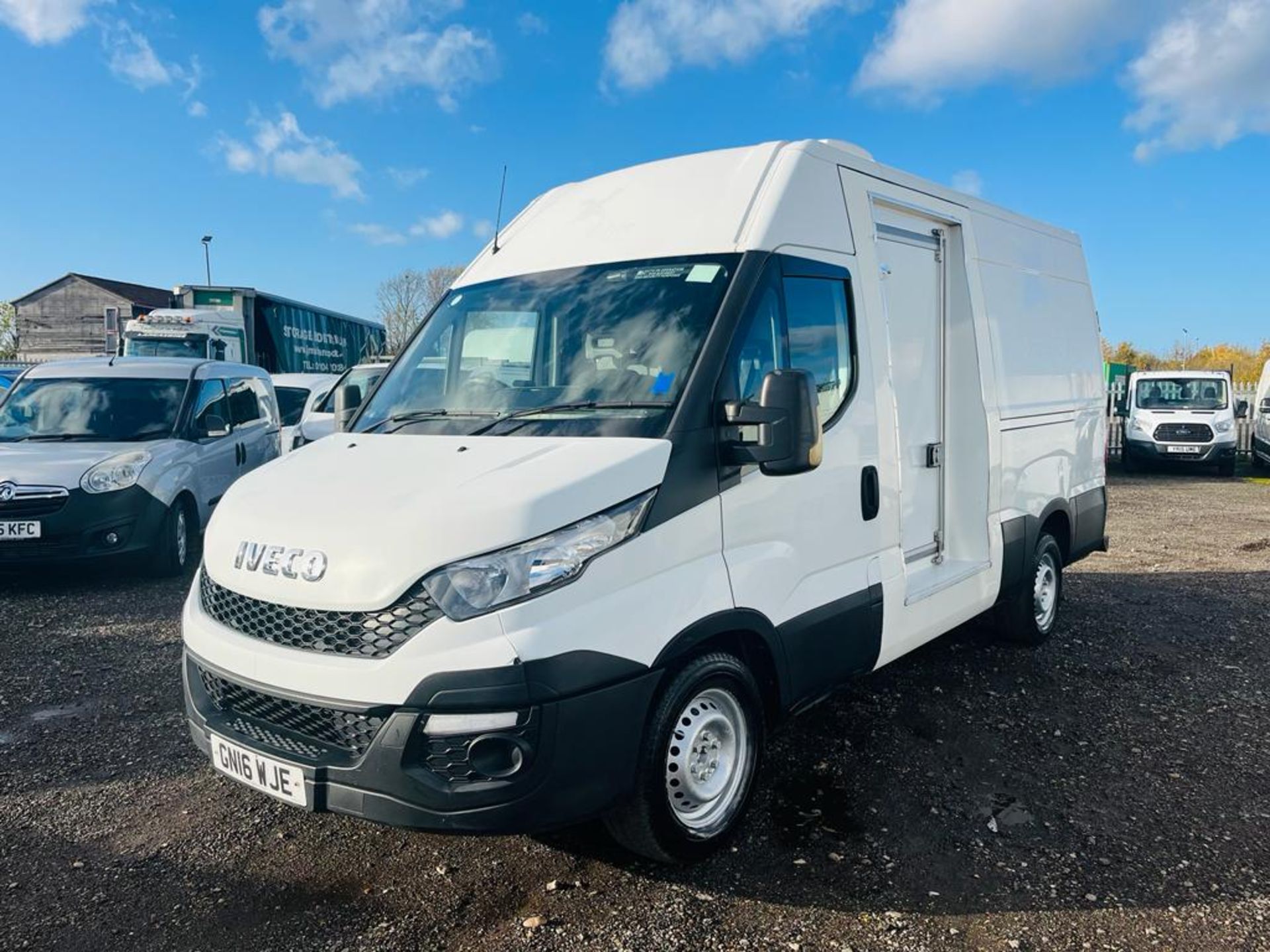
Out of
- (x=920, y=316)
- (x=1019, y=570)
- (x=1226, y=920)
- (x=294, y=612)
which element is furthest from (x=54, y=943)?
(x=1019, y=570)

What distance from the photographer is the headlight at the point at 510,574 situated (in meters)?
2.79

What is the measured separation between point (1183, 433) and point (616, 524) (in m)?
18.7

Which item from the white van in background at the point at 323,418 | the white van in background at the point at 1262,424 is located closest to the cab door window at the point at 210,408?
the white van in background at the point at 323,418

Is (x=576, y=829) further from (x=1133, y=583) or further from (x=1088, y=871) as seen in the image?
(x=1133, y=583)

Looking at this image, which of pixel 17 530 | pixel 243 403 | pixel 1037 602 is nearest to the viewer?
pixel 1037 602

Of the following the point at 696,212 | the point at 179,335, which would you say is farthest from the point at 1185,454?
the point at 179,335

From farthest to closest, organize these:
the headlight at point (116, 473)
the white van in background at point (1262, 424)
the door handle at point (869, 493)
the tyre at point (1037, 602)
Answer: the white van in background at point (1262, 424) → the headlight at point (116, 473) → the tyre at point (1037, 602) → the door handle at point (869, 493)

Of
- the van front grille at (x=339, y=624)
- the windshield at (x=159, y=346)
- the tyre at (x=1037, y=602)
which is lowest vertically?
the tyre at (x=1037, y=602)

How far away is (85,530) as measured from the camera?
731cm

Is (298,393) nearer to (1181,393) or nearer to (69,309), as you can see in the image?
(1181,393)

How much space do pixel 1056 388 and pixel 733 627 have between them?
404 cm

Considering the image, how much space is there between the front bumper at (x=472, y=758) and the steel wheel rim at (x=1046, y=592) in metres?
4.20

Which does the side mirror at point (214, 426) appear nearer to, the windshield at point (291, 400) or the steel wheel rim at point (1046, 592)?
the windshield at point (291, 400)

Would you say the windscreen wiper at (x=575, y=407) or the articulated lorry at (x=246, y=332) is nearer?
the windscreen wiper at (x=575, y=407)
